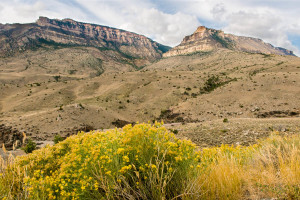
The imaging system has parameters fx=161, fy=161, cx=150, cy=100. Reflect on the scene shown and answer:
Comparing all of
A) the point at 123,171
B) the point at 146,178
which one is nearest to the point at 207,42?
the point at 146,178

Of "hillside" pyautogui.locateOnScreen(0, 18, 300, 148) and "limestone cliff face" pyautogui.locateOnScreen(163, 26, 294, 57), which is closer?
"hillside" pyautogui.locateOnScreen(0, 18, 300, 148)

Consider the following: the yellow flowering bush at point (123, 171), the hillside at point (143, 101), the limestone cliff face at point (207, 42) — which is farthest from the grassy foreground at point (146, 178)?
the limestone cliff face at point (207, 42)

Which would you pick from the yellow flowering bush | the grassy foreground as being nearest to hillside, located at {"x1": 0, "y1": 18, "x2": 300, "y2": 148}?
the grassy foreground

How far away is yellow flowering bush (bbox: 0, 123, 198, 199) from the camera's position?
242 centimetres

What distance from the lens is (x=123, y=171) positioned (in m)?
2.44

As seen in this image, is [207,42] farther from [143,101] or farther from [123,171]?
[123,171]

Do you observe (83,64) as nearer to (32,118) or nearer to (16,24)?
(32,118)

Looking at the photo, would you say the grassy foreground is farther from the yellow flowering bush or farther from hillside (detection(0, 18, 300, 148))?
hillside (detection(0, 18, 300, 148))

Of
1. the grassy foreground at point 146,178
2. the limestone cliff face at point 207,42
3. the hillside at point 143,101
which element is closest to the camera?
the grassy foreground at point 146,178

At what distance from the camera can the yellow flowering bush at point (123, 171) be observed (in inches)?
95.3

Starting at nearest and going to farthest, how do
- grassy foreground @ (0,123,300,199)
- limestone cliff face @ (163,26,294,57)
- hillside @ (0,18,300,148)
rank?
grassy foreground @ (0,123,300,199), hillside @ (0,18,300,148), limestone cliff face @ (163,26,294,57)

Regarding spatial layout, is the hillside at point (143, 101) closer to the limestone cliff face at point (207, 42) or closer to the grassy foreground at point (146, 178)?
the grassy foreground at point (146, 178)

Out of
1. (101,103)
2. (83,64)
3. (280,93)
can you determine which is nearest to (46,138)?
(101,103)

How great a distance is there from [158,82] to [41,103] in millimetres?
26118
